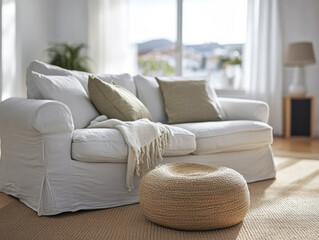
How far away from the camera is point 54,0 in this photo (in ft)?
23.0

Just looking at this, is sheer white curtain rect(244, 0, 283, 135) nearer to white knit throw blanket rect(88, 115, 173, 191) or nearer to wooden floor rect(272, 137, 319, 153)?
wooden floor rect(272, 137, 319, 153)

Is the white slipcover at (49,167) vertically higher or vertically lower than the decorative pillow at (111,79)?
lower

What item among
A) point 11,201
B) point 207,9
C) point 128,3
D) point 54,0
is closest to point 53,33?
point 54,0

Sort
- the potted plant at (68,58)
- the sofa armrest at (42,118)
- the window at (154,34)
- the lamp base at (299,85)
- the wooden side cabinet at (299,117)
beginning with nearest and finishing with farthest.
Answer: the sofa armrest at (42,118) < the lamp base at (299,85) < the wooden side cabinet at (299,117) < the potted plant at (68,58) < the window at (154,34)

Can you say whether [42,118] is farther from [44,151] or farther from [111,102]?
[111,102]

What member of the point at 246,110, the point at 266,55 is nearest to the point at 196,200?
the point at 246,110

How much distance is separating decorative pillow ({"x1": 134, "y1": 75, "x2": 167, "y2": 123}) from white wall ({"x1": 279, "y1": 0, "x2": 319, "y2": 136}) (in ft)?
9.62

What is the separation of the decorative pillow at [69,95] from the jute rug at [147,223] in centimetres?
66

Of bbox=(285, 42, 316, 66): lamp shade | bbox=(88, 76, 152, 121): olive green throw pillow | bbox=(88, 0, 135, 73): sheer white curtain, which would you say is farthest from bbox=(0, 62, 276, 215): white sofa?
bbox=(88, 0, 135, 73): sheer white curtain

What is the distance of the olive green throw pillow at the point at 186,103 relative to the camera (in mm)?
3697

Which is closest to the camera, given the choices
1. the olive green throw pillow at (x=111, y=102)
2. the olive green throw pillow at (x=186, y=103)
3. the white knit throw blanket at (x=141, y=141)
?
the white knit throw blanket at (x=141, y=141)

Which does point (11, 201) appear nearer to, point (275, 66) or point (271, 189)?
point (271, 189)

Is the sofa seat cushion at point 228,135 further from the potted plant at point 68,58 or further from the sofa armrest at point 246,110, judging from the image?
the potted plant at point 68,58

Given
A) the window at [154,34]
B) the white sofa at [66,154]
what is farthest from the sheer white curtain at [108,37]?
the white sofa at [66,154]
